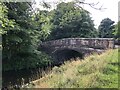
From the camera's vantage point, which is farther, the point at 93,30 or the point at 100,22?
the point at 100,22

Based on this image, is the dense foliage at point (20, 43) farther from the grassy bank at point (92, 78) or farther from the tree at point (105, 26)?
the tree at point (105, 26)

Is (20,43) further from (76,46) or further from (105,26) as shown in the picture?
(105,26)

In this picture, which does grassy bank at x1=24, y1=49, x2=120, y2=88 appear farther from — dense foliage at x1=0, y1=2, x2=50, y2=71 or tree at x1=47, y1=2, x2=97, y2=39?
tree at x1=47, y1=2, x2=97, y2=39

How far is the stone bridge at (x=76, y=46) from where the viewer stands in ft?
75.1

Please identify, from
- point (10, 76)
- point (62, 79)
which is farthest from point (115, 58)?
point (10, 76)

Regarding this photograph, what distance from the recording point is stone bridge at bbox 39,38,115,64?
75.1ft

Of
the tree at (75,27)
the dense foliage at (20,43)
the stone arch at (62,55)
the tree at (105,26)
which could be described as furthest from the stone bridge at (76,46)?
the tree at (105,26)

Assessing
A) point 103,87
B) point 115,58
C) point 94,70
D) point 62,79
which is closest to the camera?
point 103,87

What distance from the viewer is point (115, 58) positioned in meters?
13.7

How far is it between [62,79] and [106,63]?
238 cm

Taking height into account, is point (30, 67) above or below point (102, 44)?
below

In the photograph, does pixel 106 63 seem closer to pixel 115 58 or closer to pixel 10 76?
pixel 115 58

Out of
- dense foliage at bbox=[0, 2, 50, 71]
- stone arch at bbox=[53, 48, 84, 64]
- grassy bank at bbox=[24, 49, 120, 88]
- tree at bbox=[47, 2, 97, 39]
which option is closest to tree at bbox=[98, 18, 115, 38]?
tree at bbox=[47, 2, 97, 39]

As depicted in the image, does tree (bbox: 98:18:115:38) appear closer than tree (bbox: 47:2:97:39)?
No
